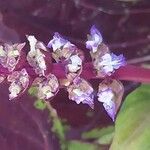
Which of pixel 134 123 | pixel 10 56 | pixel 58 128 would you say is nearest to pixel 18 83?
pixel 10 56

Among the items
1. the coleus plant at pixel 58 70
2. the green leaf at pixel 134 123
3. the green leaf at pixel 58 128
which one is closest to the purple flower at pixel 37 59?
the coleus plant at pixel 58 70

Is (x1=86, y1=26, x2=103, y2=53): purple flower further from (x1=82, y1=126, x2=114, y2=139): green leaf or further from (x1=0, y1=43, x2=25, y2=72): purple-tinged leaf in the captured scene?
(x1=82, y1=126, x2=114, y2=139): green leaf

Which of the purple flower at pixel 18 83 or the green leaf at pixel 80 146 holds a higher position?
the green leaf at pixel 80 146

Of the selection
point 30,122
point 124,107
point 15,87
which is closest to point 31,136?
point 30,122

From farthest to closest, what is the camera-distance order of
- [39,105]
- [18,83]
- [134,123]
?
[39,105]
[134,123]
[18,83]

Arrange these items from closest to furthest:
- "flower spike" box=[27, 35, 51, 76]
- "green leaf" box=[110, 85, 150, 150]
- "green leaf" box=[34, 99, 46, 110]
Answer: "flower spike" box=[27, 35, 51, 76], "green leaf" box=[110, 85, 150, 150], "green leaf" box=[34, 99, 46, 110]

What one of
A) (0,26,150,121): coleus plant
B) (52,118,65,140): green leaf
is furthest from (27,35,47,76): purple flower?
(52,118,65,140): green leaf

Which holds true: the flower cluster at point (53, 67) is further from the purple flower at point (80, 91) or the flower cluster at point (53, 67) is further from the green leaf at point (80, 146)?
the green leaf at point (80, 146)

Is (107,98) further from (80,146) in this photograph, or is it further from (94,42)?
(80,146)
